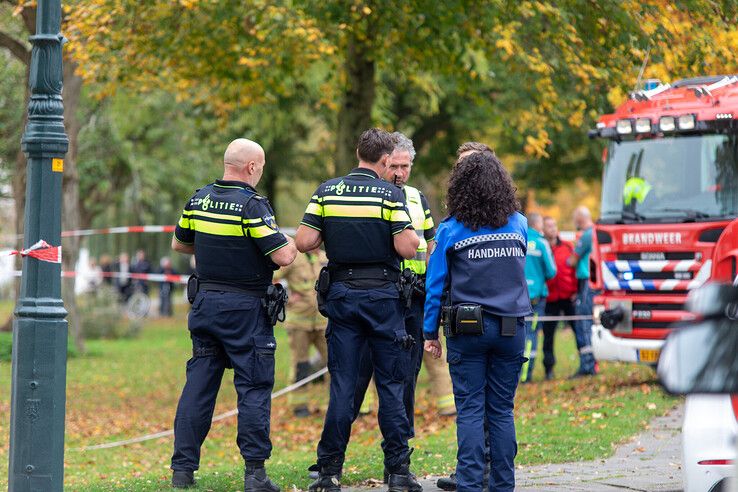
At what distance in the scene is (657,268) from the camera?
12297 millimetres

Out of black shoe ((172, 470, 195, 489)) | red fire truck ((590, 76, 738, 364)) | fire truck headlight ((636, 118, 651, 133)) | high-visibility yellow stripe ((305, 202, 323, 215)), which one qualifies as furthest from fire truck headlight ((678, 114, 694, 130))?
A: black shoe ((172, 470, 195, 489))

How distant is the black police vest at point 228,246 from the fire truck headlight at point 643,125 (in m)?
6.24

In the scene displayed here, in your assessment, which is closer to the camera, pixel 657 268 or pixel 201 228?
pixel 201 228

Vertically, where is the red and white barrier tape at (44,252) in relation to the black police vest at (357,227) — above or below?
below

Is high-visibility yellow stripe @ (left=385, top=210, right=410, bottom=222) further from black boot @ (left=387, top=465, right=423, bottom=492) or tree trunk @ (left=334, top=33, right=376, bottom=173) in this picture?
tree trunk @ (left=334, top=33, right=376, bottom=173)

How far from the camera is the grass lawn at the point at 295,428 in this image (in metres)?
8.62

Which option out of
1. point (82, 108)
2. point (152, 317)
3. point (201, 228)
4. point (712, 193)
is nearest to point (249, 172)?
point (201, 228)

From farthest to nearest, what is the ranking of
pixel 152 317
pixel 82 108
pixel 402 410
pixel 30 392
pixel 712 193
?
pixel 152 317 → pixel 82 108 → pixel 712 193 → pixel 402 410 → pixel 30 392

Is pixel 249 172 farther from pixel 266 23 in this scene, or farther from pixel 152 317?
pixel 152 317

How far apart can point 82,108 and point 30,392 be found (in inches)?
902

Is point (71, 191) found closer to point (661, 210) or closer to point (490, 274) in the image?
point (661, 210)

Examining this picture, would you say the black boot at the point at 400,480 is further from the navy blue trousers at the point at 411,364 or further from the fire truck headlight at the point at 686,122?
the fire truck headlight at the point at 686,122

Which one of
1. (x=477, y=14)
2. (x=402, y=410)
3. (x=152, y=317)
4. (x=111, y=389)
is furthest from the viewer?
(x=152, y=317)

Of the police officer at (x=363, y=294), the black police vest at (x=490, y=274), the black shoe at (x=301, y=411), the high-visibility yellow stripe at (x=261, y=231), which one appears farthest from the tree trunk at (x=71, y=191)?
the black police vest at (x=490, y=274)
